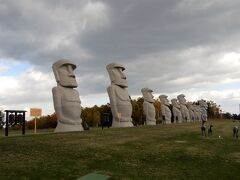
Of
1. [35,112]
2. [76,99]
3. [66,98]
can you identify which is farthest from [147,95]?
[35,112]

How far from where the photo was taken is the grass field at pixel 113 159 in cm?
1478

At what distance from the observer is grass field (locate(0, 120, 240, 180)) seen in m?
14.8

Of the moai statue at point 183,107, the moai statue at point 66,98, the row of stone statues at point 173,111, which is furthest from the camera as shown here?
the moai statue at point 183,107

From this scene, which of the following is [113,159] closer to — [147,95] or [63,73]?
[63,73]

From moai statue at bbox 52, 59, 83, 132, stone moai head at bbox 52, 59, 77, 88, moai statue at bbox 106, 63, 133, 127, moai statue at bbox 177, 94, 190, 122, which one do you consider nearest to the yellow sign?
moai statue at bbox 52, 59, 83, 132

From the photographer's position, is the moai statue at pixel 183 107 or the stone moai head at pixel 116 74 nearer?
the stone moai head at pixel 116 74

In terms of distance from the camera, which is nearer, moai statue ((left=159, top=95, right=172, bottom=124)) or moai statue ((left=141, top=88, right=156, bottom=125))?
moai statue ((left=141, top=88, right=156, bottom=125))

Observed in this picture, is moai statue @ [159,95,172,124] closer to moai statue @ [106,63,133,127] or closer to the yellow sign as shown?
moai statue @ [106,63,133,127]

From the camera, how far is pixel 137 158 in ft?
58.2

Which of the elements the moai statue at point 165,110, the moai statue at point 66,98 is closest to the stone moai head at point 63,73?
the moai statue at point 66,98

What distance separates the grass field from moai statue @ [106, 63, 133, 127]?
14.9 meters

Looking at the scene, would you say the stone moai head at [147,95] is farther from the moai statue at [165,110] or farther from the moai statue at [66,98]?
the moai statue at [66,98]

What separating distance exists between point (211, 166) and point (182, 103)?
53.8 m

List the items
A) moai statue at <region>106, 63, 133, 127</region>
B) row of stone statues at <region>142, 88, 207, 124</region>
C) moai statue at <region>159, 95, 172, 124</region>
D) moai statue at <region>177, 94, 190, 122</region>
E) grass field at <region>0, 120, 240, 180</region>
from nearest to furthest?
grass field at <region>0, 120, 240, 180</region> → moai statue at <region>106, 63, 133, 127</region> → row of stone statues at <region>142, 88, 207, 124</region> → moai statue at <region>159, 95, 172, 124</region> → moai statue at <region>177, 94, 190, 122</region>
